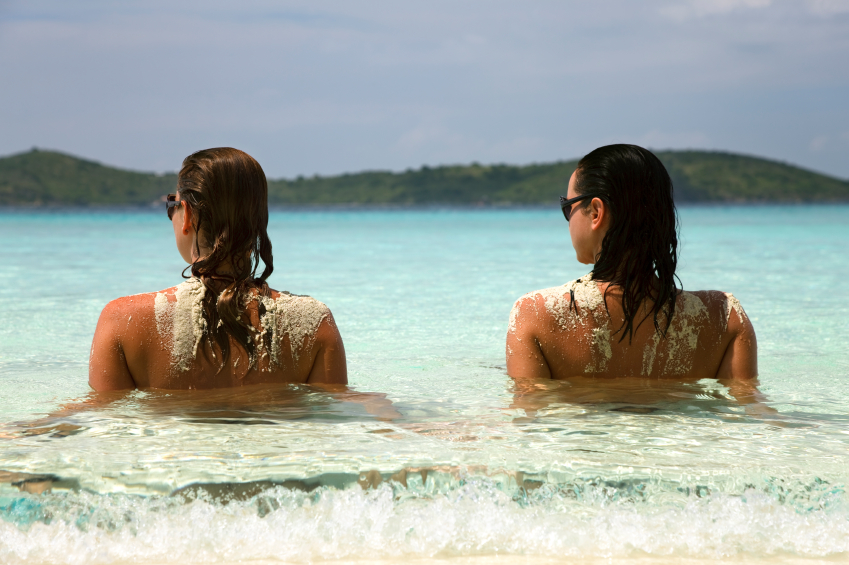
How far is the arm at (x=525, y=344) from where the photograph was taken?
10.1 ft

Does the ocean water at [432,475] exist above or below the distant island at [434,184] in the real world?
below

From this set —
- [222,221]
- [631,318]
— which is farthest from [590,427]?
[222,221]

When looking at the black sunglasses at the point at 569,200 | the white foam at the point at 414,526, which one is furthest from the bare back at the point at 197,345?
the black sunglasses at the point at 569,200

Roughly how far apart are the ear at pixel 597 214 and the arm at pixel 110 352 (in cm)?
183

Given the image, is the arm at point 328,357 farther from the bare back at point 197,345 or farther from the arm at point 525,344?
the arm at point 525,344

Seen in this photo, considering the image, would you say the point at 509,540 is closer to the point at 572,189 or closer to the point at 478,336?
the point at 572,189

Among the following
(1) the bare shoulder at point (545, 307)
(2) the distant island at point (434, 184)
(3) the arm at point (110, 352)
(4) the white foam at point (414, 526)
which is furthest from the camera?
(2) the distant island at point (434, 184)

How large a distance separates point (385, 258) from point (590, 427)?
13557mm

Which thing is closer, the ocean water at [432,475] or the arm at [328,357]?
the ocean water at [432,475]

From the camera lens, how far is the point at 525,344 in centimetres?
311

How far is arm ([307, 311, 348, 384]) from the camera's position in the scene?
2.94 metres

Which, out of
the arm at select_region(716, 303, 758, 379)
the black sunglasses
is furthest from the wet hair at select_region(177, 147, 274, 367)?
the arm at select_region(716, 303, 758, 379)

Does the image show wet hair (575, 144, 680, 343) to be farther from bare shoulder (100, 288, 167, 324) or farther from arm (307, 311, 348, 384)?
bare shoulder (100, 288, 167, 324)

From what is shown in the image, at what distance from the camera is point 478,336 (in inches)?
260
